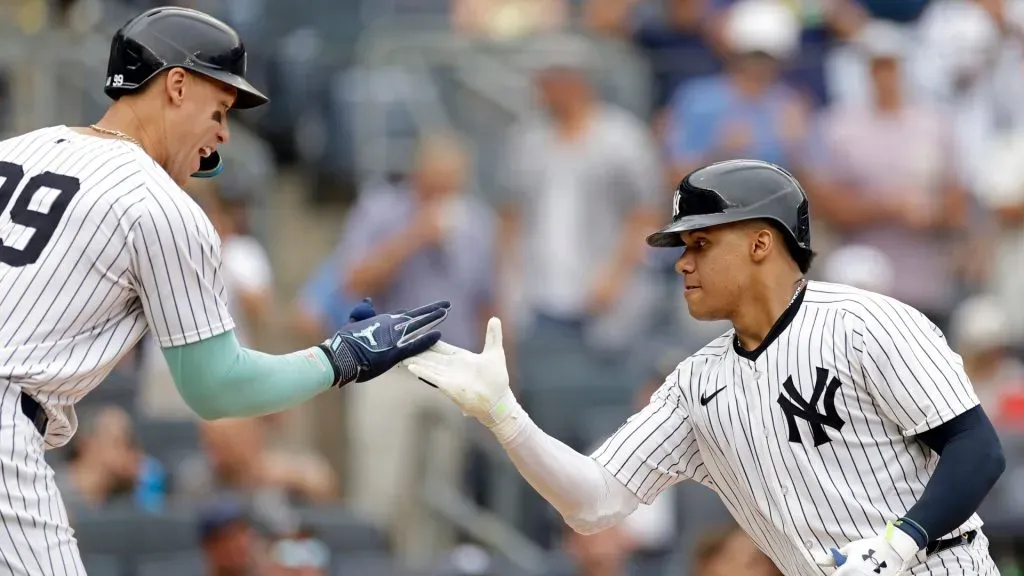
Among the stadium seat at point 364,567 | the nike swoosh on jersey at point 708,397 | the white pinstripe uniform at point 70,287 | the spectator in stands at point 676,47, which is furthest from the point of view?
the spectator in stands at point 676,47

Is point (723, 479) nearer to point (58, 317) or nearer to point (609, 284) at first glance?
point (58, 317)

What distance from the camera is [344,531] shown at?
696cm

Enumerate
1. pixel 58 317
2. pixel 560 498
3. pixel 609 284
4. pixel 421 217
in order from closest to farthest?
pixel 58 317, pixel 560 498, pixel 421 217, pixel 609 284

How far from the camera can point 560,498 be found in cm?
412

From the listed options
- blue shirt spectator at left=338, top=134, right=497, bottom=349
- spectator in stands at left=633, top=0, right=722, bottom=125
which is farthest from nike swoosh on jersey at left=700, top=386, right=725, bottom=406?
spectator in stands at left=633, top=0, right=722, bottom=125

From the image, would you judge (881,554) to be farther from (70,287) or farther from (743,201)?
(70,287)

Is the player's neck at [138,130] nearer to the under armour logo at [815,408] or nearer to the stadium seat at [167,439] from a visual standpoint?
the under armour logo at [815,408]

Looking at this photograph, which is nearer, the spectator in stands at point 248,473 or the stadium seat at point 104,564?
the stadium seat at point 104,564

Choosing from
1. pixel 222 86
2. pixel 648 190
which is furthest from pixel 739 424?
pixel 648 190

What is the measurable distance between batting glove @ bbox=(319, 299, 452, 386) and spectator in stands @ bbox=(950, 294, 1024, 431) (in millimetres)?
4707

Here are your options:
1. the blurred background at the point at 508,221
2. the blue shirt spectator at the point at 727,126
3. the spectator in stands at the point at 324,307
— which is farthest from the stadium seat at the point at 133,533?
the blue shirt spectator at the point at 727,126

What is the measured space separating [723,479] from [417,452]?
396 centimetres

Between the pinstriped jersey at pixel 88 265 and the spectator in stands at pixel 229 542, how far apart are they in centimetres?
255

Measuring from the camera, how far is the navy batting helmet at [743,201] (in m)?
3.88
